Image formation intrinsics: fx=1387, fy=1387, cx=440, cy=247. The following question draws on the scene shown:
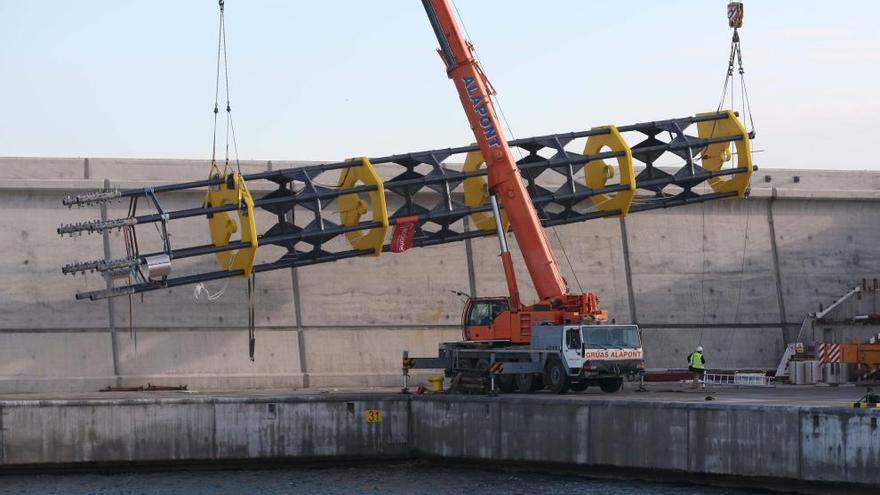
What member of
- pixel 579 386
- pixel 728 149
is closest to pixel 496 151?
pixel 579 386

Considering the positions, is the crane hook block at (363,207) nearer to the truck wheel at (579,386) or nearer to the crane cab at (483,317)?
the crane cab at (483,317)

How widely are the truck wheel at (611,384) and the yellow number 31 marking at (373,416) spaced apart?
5.89 meters

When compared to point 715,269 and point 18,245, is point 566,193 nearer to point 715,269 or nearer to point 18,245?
point 715,269

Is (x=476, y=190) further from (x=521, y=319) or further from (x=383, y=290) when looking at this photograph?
(x=521, y=319)

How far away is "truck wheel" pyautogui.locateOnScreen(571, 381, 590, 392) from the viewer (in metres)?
36.6

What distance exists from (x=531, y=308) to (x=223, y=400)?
8.44 meters

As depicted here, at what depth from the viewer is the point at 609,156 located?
135 feet

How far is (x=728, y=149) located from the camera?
43.6 meters

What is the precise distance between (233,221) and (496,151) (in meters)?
7.42

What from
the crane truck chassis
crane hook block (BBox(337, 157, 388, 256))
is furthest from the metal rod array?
the crane truck chassis

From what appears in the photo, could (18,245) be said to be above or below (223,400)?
above

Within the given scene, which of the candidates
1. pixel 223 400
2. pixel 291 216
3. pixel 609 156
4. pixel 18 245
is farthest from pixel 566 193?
pixel 18 245

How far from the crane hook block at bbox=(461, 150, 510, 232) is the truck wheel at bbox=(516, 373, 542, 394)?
561cm

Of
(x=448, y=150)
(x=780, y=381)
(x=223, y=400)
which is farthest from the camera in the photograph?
(x=780, y=381)
